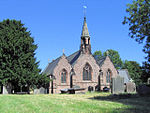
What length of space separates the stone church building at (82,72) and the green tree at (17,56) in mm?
10636

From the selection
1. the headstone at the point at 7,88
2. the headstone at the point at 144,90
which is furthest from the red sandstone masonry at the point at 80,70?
the headstone at the point at 144,90

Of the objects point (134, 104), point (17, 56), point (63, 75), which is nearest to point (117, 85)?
point (134, 104)

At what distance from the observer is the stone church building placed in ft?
127

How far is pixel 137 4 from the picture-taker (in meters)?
19.2

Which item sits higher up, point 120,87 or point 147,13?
point 147,13

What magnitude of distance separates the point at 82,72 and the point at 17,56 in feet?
57.4

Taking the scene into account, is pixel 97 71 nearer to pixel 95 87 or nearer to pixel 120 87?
pixel 95 87

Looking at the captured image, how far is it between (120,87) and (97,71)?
20.8m

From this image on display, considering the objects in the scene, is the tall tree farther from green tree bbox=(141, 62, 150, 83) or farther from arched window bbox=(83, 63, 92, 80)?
arched window bbox=(83, 63, 92, 80)

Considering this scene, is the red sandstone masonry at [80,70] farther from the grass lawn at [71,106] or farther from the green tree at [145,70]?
the grass lawn at [71,106]

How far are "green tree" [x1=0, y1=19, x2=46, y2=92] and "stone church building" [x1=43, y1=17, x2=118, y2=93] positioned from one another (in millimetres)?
10636

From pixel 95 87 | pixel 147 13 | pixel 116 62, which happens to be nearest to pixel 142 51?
pixel 147 13

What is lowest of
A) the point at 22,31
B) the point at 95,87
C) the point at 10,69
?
the point at 95,87

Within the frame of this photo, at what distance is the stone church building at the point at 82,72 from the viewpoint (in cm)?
3884
